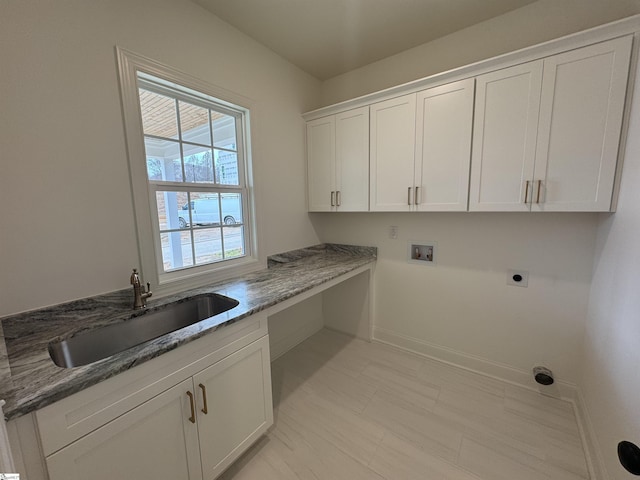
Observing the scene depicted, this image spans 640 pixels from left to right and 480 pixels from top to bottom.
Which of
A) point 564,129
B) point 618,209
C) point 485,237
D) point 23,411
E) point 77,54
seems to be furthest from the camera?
point 485,237

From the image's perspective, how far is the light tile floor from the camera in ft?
4.47

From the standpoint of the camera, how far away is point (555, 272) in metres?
1.77

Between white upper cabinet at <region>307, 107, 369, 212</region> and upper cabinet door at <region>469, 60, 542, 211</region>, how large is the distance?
84cm

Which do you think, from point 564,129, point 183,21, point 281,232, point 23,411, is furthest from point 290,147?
point 23,411


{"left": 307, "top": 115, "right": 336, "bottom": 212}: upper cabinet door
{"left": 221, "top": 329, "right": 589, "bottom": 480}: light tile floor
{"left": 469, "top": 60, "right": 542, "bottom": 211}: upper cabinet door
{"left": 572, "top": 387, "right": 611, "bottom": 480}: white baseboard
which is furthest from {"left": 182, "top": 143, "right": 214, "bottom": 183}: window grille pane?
{"left": 572, "top": 387, "right": 611, "bottom": 480}: white baseboard

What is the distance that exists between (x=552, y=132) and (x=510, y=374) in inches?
69.8

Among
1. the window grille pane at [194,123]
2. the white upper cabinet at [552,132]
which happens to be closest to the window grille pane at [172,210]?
the window grille pane at [194,123]

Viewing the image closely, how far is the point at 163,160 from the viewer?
165cm

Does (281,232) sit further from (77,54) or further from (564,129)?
(564,129)

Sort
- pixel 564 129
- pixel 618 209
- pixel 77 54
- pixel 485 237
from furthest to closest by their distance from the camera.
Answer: pixel 485 237, pixel 564 129, pixel 618 209, pixel 77 54

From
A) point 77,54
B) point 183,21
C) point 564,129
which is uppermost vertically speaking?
point 183,21

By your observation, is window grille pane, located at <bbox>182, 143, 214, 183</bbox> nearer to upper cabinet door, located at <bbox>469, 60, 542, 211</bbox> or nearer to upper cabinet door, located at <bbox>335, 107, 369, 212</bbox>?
upper cabinet door, located at <bbox>335, 107, 369, 212</bbox>

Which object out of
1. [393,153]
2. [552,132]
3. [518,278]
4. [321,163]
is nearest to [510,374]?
[518,278]

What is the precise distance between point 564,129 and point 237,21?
2246 mm
